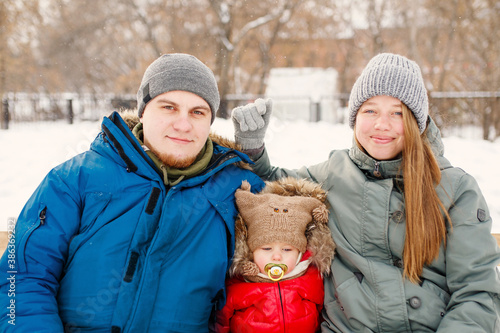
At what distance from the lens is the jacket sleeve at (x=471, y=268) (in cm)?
183

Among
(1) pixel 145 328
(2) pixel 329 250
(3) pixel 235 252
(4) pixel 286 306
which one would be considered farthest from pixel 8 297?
(2) pixel 329 250

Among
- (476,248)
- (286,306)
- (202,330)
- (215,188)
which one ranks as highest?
(215,188)

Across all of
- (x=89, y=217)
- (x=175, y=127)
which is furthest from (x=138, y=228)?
(x=175, y=127)

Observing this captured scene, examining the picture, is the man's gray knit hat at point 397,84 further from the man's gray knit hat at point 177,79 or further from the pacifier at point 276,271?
the pacifier at point 276,271

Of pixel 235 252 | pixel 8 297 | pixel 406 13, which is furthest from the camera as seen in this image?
pixel 406 13

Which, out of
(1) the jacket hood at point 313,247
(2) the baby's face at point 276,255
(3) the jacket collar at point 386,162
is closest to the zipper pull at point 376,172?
(3) the jacket collar at point 386,162

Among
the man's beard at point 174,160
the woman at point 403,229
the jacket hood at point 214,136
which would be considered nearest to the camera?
the woman at point 403,229

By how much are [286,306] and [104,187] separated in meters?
1.12

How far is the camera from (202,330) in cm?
202

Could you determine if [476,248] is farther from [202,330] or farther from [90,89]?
[90,89]

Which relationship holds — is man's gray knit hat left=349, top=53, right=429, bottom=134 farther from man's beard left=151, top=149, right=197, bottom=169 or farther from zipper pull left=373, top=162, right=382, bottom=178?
man's beard left=151, top=149, right=197, bottom=169

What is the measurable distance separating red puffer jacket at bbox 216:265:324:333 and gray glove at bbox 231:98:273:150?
2.90 ft

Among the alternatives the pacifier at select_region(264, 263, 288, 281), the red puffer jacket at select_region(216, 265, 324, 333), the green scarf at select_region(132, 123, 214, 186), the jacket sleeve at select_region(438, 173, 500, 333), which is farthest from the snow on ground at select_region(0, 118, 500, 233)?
the pacifier at select_region(264, 263, 288, 281)

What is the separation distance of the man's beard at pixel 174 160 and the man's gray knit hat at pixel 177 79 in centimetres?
35
